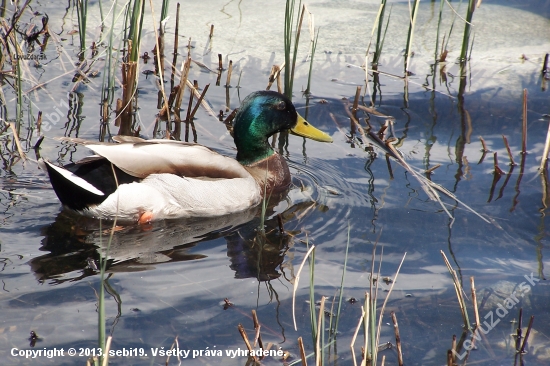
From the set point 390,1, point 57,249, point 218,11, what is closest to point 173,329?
point 57,249

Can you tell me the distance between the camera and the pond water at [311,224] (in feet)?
12.6

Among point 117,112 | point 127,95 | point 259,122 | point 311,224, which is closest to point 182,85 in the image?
point 127,95

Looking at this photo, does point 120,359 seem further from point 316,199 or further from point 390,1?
point 390,1

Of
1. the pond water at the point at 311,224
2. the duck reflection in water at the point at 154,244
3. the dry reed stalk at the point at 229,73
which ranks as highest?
the dry reed stalk at the point at 229,73

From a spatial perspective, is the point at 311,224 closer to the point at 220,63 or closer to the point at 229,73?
the point at 229,73

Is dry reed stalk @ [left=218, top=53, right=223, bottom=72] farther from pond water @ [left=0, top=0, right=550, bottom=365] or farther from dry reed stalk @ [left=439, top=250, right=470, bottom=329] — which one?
dry reed stalk @ [left=439, top=250, right=470, bottom=329]

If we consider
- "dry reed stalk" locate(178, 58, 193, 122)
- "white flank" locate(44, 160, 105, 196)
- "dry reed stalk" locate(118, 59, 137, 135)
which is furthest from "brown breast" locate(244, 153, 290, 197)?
"white flank" locate(44, 160, 105, 196)

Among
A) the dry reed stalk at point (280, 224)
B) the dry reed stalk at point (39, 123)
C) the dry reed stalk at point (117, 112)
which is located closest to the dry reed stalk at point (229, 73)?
the dry reed stalk at point (117, 112)

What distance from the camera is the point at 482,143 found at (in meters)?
6.32

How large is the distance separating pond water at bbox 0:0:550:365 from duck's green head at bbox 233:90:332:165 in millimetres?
414

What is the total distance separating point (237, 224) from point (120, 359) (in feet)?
6.31

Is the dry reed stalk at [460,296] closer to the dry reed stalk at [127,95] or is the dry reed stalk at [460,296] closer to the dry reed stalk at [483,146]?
the dry reed stalk at [483,146]

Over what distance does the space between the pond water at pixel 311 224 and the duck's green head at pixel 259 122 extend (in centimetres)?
41

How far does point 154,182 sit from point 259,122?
3.78 ft
